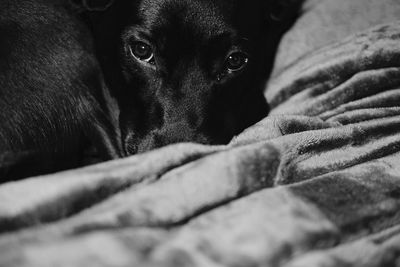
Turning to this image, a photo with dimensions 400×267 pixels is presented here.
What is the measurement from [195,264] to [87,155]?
2.54 feet

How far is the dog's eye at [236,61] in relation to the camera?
1.49m

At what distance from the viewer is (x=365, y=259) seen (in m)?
0.68

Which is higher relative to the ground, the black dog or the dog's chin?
the black dog

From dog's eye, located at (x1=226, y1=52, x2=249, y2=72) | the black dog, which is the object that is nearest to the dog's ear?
the black dog

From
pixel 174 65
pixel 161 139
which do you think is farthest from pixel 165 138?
pixel 174 65

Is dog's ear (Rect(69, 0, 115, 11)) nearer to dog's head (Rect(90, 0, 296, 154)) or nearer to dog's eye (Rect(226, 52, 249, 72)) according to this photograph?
dog's head (Rect(90, 0, 296, 154))

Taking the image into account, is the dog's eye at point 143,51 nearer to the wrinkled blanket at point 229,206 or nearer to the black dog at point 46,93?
the black dog at point 46,93

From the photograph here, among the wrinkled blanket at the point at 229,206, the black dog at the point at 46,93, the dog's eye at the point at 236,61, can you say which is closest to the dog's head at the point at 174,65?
the dog's eye at the point at 236,61

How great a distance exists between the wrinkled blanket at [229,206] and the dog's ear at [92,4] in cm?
88

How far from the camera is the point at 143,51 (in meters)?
1.46

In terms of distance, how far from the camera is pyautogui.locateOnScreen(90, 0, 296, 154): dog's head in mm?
1374

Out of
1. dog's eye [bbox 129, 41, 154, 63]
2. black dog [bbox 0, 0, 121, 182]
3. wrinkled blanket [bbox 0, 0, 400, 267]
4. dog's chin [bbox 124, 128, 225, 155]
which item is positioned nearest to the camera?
wrinkled blanket [bbox 0, 0, 400, 267]

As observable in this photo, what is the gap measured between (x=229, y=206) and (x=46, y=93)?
0.66 meters

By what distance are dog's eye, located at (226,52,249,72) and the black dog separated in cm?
46
